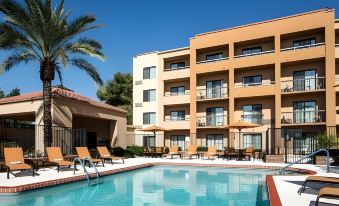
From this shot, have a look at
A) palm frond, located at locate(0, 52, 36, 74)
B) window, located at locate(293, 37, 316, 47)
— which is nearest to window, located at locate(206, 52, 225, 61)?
window, located at locate(293, 37, 316, 47)

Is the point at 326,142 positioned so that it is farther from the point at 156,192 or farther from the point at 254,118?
the point at 156,192

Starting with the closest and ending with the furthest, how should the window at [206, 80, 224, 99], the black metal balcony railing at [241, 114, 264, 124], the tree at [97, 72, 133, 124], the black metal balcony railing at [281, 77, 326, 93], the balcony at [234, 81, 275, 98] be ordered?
1. the black metal balcony railing at [281, 77, 326, 93]
2. the balcony at [234, 81, 275, 98]
3. the black metal balcony railing at [241, 114, 264, 124]
4. the window at [206, 80, 224, 99]
5. the tree at [97, 72, 133, 124]

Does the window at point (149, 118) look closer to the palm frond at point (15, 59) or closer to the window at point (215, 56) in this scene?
the window at point (215, 56)

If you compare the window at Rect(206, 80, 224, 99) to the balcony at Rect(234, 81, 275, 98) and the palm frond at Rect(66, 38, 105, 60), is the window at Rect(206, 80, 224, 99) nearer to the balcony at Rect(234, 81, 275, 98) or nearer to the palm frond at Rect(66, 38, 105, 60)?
the balcony at Rect(234, 81, 275, 98)

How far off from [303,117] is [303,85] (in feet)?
9.36

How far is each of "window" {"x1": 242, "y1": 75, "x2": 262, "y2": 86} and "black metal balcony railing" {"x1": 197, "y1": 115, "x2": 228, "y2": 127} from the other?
12.7 ft

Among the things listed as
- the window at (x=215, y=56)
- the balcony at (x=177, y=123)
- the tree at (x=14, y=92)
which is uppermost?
the window at (x=215, y=56)

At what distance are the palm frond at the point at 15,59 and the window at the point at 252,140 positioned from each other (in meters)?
20.8

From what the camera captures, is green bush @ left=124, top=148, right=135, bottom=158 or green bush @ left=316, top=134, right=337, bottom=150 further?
green bush @ left=124, top=148, right=135, bottom=158

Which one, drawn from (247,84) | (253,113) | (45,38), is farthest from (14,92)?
(45,38)

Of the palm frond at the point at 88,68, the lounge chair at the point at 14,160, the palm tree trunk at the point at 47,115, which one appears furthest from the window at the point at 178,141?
the lounge chair at the point at 14,160

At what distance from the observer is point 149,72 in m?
37.7

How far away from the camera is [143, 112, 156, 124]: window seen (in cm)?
3681

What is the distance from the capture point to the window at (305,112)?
27.2 metres
